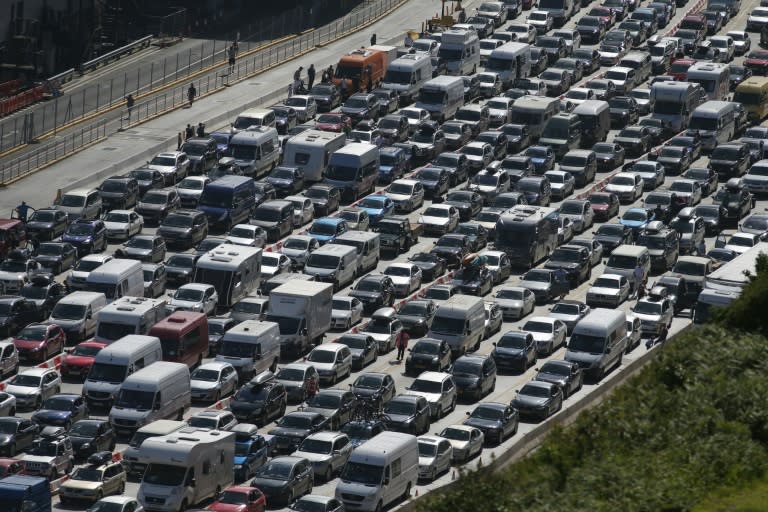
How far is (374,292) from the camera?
78.7 meters

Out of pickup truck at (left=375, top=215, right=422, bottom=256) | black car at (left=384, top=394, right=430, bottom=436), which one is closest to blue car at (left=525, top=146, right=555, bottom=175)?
pickup truck at (left=375, top=215, right=422, bottom=256)

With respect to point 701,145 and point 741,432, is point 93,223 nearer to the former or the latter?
point 701,145

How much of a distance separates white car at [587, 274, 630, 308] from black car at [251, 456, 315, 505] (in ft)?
70.0

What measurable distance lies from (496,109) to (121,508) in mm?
52574

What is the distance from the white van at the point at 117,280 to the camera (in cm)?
7675

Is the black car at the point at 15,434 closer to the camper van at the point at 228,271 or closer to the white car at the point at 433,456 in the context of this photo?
the white car at the point at 433,456

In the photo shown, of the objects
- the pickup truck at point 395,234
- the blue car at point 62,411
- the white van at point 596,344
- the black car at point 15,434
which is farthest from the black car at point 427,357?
the black car at point 15,434

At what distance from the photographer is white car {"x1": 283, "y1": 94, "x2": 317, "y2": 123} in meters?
104

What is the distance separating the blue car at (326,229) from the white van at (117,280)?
9.46 m

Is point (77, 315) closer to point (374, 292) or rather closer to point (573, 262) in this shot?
point (374, 292)

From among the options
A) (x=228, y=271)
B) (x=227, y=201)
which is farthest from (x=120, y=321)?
(x=227, y=201)

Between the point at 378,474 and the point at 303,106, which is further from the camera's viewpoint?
the point at 303,106

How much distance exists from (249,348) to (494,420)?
9.95 metres

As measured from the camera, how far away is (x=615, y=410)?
42312 mm
